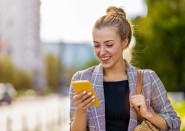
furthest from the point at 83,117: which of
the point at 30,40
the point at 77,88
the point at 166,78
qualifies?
the point at 30,40

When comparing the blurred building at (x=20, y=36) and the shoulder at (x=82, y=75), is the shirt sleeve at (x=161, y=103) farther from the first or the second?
the blurred building at (x=20, y=36)

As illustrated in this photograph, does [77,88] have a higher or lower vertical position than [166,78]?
higher

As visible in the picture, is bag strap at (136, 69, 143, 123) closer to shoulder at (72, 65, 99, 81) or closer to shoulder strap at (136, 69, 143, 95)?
shoulder strap at (136, 69, 143, 95)

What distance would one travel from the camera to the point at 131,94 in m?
3.94

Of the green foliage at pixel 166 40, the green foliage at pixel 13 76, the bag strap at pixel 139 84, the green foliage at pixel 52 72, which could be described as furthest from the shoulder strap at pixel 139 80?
the green foliage at pixel 52 72

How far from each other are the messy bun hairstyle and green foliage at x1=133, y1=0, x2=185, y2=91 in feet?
104

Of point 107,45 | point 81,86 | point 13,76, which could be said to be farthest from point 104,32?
point 13,76

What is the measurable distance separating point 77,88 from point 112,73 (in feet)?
1.44

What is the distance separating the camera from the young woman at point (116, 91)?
154 inches

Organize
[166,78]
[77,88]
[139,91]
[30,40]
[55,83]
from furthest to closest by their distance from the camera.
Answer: [55,83] < [30,40] < [166,78] < [139,91] < [77,88]

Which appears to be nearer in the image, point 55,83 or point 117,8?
point 117,8

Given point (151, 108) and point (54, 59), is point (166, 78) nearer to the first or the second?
point (151, 108)

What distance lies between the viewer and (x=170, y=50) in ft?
124

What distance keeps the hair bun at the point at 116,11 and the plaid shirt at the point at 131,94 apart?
320 mm
